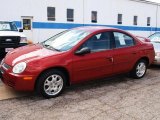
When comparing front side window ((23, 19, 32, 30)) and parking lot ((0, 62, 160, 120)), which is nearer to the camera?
parking lot ((0, 62, 160, 120))

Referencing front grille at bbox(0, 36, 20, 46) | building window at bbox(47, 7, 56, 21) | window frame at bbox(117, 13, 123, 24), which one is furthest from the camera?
window frame at bbox(117, 13, 123, 24)

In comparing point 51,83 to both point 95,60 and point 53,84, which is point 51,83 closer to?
point 53,84

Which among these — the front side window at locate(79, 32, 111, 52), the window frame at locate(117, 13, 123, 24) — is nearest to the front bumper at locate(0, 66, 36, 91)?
the front side window at locate(79, 32, 111, 52)

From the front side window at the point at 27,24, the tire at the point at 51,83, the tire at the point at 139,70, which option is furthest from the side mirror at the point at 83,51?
the front side window at the point at 27,24

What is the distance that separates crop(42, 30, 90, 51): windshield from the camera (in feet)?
17.9

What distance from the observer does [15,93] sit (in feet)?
17.3

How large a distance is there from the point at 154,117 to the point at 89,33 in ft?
7.81

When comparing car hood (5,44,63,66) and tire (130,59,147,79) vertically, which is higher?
car hood (5,44,63,66)

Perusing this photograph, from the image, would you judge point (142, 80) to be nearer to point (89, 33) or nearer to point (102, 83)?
point (102, 83)

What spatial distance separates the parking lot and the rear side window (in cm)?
102

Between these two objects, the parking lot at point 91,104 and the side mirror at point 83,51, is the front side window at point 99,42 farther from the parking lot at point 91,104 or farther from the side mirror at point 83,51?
the parking lot at point 91,104

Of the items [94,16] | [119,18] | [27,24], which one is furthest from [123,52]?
[119,18]

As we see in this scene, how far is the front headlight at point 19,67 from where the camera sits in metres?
4.72

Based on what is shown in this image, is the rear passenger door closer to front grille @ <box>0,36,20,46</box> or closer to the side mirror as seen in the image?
the side mirror
